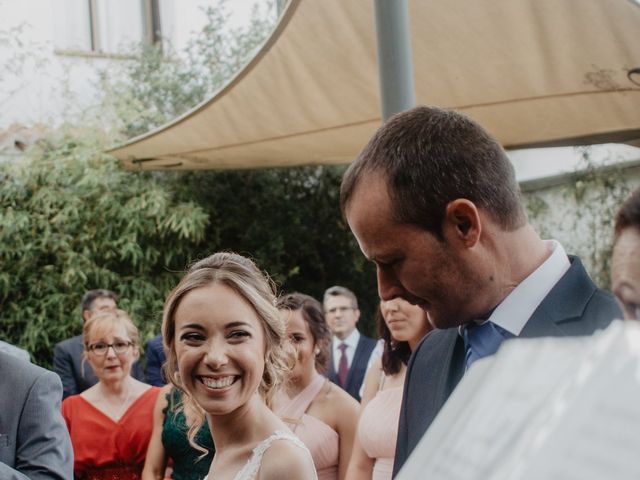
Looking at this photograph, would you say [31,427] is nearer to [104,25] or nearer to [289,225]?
[289,225]

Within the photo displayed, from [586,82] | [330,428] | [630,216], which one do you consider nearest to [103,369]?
[330,428]

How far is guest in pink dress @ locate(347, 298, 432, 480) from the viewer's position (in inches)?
165

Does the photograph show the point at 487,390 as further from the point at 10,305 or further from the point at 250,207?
the point at 250,207

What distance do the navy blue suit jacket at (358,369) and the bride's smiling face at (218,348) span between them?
4087mm

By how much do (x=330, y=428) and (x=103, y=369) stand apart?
5.87 feet

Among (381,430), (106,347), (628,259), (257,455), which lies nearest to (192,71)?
(106,347)

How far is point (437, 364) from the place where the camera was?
2.03 metres

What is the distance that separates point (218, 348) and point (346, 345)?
5.15 metres


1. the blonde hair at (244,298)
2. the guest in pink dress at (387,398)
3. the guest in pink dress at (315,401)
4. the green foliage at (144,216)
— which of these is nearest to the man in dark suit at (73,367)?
the guest in pink dress at (315,401)

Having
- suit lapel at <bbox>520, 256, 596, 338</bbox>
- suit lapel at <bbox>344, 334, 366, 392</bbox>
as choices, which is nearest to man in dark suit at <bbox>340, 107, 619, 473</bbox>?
suit lapel at <bbox>520, 256, 596, 338</bbox>

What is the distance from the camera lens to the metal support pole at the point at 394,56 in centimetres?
346

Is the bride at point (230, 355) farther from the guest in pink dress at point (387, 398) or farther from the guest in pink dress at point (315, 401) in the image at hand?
the guest in pink dress at point (315, 401)

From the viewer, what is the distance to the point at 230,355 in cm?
292

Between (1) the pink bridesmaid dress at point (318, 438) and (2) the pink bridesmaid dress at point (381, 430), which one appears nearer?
(2) the pink bridesmaid dress at point (381, 430)
